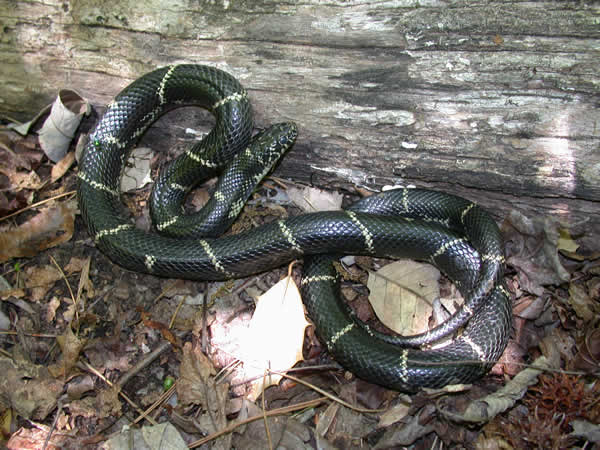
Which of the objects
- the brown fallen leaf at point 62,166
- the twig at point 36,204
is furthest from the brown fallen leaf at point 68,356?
the brown fallen leaf at point 62,166

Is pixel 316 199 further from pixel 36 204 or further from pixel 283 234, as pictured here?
pixel 36 204

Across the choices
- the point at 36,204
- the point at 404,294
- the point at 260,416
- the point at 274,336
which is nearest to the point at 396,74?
the point at 404,294

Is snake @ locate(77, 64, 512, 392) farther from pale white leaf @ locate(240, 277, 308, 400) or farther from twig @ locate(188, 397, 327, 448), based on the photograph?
twig @ locate(188, 397, 327, 448)

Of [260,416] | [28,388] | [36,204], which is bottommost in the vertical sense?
[28,388]

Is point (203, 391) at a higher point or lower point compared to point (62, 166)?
lower

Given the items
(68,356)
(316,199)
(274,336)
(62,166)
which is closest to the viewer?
(274,336)

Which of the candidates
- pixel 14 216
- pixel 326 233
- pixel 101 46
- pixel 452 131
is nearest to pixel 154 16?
pixel 101 46
